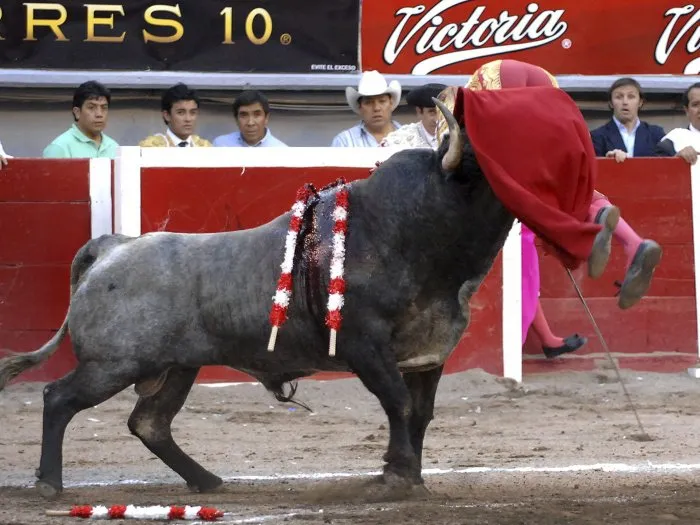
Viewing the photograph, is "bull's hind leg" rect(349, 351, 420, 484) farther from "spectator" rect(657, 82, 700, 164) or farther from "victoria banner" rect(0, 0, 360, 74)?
"victoria banner" rect(0, 0, 360, 74)

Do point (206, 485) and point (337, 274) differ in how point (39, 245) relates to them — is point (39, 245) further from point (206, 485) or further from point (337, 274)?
point (337, 274)

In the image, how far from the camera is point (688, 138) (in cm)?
923

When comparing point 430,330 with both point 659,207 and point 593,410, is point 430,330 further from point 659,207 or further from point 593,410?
point 659,207

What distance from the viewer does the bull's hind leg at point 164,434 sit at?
5758mm

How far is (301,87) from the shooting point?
35.0 ft

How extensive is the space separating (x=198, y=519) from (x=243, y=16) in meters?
6.01

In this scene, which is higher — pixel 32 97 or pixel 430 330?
pixel 32 97

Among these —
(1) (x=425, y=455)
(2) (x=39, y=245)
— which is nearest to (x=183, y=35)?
(2) (x=39, y=245)

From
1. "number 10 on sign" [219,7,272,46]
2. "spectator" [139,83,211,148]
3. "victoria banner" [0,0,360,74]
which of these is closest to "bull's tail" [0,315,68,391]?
"spectator" [139,83,211,148]

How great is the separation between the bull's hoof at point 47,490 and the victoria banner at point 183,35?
5.28 meters

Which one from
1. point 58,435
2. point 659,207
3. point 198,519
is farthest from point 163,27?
point 198,519

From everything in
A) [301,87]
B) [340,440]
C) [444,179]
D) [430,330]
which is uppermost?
[301,87]

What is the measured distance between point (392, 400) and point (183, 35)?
18.5 ft

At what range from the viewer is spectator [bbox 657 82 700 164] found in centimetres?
898
